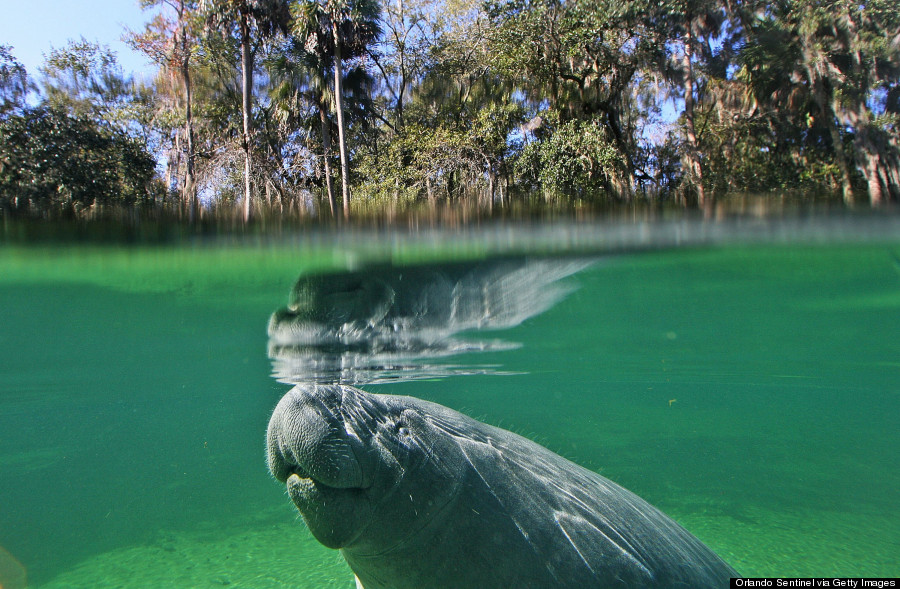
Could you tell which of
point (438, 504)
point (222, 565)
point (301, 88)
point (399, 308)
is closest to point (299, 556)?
point (222, 565)

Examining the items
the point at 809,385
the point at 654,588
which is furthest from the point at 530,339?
the point at 809,385

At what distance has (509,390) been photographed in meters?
17.0

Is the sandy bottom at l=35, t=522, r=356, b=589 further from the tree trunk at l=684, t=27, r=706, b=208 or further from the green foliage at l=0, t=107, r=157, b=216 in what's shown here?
the tree trunk at l=684, t=27, r=706, b=208

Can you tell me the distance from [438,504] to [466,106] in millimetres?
18131

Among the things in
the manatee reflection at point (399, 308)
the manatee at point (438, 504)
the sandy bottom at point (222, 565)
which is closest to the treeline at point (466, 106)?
the manatee reflection at point (399, 308)

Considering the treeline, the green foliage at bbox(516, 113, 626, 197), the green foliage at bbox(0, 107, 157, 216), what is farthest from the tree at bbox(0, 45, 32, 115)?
the green foliage at bbox(516, 113, 626, 197)

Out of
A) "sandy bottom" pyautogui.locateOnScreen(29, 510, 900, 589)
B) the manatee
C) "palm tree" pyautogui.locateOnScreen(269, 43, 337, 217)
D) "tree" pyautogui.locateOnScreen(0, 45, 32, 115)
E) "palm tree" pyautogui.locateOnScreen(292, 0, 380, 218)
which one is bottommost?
"sandy bottom" pyautogui.locateOnScreen(29, 510, 900, 589)

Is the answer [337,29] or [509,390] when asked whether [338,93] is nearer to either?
[337,29]

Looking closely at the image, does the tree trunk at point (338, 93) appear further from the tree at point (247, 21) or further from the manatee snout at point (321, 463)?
the manatee snout at point (321, 463)

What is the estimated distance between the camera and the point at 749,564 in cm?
691

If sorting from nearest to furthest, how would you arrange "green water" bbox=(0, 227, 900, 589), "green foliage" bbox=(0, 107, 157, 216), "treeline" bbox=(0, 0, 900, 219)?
"green water" bbox=(0, 227, 900, 589) → "treeline" bbox=(0, 0, 900, 219) → "green foliage" bbox=(0, 107, 157, 216)

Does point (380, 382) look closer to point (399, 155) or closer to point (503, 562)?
point (503, 562)

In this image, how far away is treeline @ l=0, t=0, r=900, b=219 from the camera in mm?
9445

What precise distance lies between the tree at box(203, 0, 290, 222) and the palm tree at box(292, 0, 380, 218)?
4.57 feet
